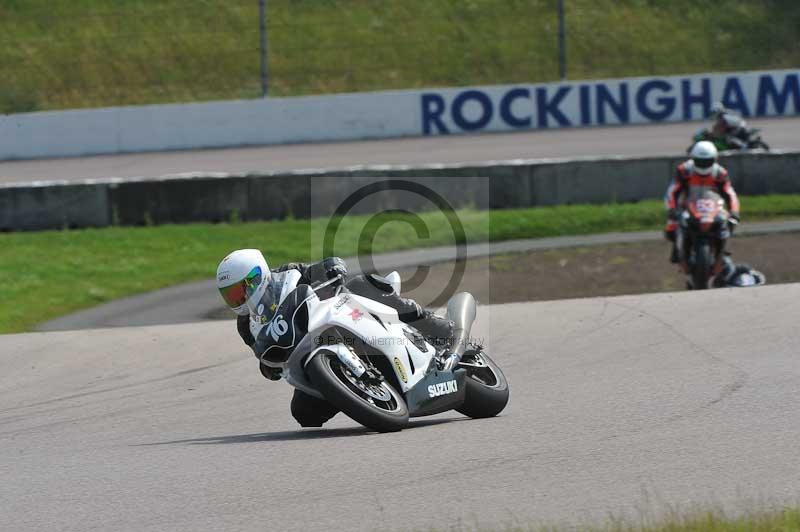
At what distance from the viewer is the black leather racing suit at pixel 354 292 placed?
617 centimetres

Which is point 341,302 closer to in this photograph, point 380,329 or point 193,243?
point 380,329

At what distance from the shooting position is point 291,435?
6535 millimetres

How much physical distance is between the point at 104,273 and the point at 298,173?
350 centimetres

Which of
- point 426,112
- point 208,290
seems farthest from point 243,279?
point 426,112

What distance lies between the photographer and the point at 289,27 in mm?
23516

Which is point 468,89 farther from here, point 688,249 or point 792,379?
point 792,379

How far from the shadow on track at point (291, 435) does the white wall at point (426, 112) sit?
689 inches

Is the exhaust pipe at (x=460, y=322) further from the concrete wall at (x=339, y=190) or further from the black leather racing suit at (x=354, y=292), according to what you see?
the concrete wall at (x=339, y=190)

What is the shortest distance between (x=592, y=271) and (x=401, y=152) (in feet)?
27.1

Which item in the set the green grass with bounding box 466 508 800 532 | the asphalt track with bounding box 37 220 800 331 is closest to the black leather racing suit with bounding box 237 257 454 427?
the green grass with bounding box 466 508 800 532

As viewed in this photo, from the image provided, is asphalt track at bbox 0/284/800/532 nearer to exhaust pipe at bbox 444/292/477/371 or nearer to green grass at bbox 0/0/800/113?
exhaust pipe at bbox 444/292/477/371

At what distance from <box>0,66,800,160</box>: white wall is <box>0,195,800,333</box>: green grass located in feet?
21.5

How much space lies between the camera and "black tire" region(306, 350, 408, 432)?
5.70 m

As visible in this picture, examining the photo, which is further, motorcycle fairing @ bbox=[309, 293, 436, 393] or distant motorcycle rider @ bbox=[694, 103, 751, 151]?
distant motorcycle rider @ bbox=[694, 103, 751, 151]
